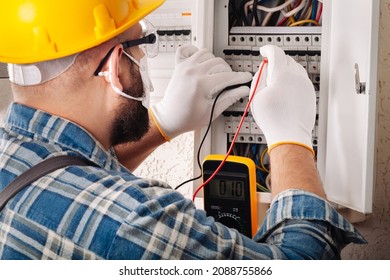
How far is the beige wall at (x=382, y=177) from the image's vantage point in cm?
149

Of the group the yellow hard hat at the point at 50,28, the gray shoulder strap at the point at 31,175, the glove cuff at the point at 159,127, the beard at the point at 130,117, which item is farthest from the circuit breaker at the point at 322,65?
the gray shoulder strap at the point at 31,175

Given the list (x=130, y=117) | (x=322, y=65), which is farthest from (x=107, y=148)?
(x=322, y=65)

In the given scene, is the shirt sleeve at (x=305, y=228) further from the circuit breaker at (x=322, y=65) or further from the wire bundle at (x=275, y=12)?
the wire bundle at (x=275, y=12)

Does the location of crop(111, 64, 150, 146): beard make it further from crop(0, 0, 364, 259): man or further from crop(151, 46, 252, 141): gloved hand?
crop(151, 46, 252, 141): gloved hand

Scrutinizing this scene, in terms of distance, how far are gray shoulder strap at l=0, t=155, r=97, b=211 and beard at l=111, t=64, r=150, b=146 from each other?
0.21 meters

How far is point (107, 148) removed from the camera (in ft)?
3.79

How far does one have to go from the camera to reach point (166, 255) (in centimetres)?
91

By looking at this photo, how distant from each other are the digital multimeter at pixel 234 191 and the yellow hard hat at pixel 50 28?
41cm

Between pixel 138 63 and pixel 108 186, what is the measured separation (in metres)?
0.35

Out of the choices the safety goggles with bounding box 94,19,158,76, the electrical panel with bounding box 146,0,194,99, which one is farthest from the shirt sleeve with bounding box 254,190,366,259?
the electrical panel with bounding box 146,0,194,99

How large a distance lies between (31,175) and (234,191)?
533 mm

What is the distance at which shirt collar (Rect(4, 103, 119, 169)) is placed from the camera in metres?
1.00

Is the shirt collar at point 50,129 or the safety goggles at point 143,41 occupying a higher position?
the safety goggles at point 143,41

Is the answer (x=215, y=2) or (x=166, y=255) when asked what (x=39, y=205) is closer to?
(x=166, y=255)
